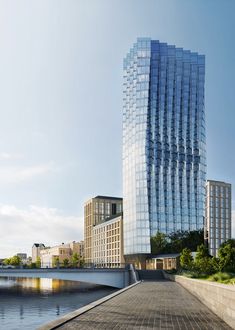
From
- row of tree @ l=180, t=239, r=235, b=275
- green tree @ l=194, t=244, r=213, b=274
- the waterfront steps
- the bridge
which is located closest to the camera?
row of tree @ l=180, t=239, r=235, b=275

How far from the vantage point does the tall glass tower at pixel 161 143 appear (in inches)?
4594

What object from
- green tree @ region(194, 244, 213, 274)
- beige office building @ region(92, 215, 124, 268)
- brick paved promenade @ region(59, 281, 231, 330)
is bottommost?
beige office building @ region(92, 215, 124, 268)

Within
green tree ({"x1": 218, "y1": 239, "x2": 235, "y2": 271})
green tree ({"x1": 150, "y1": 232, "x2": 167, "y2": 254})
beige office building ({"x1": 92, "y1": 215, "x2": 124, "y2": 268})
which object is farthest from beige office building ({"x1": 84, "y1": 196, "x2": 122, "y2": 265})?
green tree ({"x1": 218, "y1": 239, "x2": 235, "y2": 271})

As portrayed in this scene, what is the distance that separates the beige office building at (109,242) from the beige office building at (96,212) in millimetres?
6878

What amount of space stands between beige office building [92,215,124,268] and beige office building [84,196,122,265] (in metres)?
6.88

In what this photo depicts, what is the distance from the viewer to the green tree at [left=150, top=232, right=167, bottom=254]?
114 meters

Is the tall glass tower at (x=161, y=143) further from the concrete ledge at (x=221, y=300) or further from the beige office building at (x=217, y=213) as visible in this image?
the concrete ledge at (x=221, y=300)

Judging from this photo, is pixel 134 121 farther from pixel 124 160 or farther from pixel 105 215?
pixel 105 215

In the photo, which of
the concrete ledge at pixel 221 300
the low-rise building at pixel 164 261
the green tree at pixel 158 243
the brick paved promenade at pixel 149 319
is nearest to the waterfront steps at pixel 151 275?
the low-rise building at pixel 164 261

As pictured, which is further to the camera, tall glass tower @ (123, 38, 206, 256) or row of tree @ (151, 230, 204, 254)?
Result: tall glass tower @ (123, 38, 206, 256)

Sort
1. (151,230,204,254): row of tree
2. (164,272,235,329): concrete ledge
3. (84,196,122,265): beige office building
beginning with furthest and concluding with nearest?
(84,196,122,265): beige office building
(151,230,204,254): row of tree
(164,272,235,329): concrete ledge

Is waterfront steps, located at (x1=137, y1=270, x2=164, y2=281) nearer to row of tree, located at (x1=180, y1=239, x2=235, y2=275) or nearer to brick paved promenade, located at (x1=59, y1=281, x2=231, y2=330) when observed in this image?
row of tree, located at (x1=180, y1=239, x2=235, y2=275)

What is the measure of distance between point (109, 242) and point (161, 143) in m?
43.0

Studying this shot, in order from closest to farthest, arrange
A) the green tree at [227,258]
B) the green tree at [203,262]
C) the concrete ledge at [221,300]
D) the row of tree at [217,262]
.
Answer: the concrete ledge at [221,300] < the row of tree at [217,262] < the green tree at [227,258] < the green tree at [203,262]
